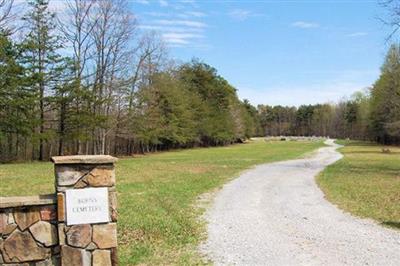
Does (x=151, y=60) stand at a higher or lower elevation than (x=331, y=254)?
higher

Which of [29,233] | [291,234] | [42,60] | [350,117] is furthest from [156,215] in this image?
[350,117]

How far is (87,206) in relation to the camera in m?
5.38

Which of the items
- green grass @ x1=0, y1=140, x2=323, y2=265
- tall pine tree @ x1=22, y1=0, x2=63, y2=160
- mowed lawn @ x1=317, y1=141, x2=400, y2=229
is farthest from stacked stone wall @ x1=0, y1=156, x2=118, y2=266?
tall pine tree @ x1=22, y1=0, x2=63, y2=160

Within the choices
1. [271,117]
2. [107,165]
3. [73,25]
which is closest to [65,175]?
[107,165]

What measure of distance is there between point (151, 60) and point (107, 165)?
4591 centimetres

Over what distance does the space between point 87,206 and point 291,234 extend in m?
4.01

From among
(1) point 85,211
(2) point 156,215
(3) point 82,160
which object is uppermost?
(3) point 82,160

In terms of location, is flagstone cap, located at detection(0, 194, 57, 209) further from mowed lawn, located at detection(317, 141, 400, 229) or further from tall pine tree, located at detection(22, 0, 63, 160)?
tall pine tree, located at detection(22, 0, 63, 160)

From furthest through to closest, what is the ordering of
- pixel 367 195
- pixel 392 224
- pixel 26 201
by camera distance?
pixel 367 195 < pixel 392 224 < pixel 26 201

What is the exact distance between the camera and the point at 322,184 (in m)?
16.3

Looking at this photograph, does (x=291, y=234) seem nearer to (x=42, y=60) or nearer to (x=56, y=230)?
(x=56, y=230)

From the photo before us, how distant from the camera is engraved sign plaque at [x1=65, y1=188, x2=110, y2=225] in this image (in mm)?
5316

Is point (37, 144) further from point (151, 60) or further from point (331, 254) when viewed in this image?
point (331, 254)

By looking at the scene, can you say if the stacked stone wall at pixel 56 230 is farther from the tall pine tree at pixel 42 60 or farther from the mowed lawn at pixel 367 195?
the tall pine tree at pixel 42 60
